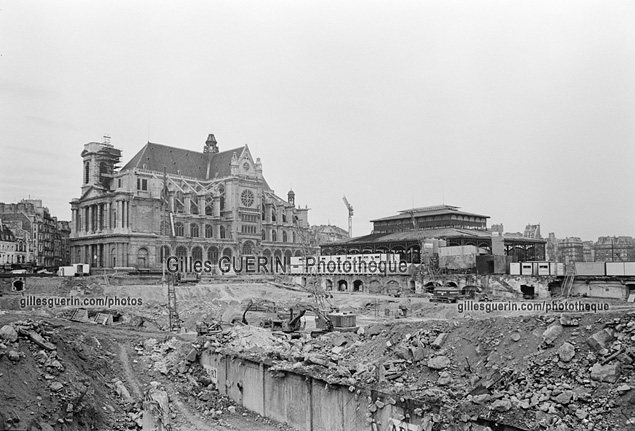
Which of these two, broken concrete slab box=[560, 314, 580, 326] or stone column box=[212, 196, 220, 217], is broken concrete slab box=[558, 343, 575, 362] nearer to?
broken concrete slab box=[560, 314, 580, 326]

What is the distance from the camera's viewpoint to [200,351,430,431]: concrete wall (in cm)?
2281

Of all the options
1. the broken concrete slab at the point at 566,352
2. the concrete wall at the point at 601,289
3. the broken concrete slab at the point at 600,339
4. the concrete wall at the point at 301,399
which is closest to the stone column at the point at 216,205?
the concrete wall at the point at 601,289

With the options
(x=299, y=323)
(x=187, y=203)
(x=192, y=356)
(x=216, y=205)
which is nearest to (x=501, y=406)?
(x=192, y=356)

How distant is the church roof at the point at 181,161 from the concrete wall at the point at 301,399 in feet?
246

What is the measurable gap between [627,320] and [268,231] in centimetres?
9363

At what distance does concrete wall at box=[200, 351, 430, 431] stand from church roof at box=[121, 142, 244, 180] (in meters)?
74.9

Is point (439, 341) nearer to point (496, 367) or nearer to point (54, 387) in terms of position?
point (496, 367)

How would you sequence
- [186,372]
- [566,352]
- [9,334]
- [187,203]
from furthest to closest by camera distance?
[187,203]
[186,372]
[9,334]
[566,352]

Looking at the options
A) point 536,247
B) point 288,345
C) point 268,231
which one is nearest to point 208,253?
Result: point 268,231

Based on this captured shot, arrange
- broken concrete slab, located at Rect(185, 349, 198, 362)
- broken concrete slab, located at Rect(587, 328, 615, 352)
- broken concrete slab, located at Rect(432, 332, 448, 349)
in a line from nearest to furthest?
broken concrete slab, located at Rect(587, 328, 615, 352) → broken concrete slab, located at Rect(432, 332, 448, 349) → broken concrete slab, located at Rect(185, 349, 198, 362)

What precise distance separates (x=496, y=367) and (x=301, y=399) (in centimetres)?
886

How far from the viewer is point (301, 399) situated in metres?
26.3

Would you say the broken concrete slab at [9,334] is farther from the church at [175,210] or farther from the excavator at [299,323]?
the church at [175,210]

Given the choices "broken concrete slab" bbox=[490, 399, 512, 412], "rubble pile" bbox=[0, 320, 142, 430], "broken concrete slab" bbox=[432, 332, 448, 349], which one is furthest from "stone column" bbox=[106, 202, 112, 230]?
"broken concrete slab" bbox=[490, 399, 512, 412]
